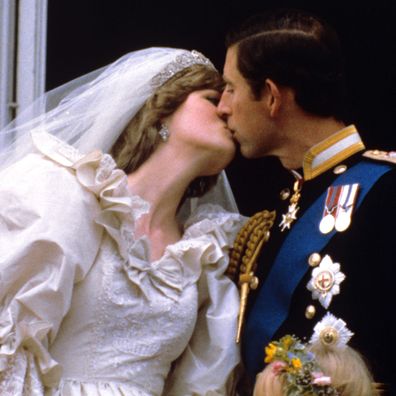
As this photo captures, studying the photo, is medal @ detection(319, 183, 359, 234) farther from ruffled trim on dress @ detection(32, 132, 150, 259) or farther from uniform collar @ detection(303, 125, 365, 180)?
ruffled trim on dress @ detection(32, 132, 150, 259)

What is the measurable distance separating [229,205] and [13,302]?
890 millimetres

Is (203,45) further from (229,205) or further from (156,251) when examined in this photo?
(156,251)

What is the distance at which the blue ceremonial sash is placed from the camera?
3.03m

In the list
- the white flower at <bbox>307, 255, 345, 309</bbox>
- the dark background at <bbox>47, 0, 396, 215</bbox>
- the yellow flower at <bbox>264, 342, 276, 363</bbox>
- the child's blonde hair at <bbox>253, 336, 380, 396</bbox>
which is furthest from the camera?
the dark background at <bbox>47, 0, 396, 215</bbox>

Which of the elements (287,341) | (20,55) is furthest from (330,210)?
(20,55)

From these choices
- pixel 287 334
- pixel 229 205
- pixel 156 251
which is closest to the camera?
pixel 287 334

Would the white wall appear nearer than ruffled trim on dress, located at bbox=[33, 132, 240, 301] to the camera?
No

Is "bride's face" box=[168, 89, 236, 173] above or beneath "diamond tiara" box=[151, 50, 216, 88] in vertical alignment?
beneath

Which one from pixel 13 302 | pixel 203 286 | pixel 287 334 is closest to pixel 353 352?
pixel 287 334

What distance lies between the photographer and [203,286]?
10.8 feet

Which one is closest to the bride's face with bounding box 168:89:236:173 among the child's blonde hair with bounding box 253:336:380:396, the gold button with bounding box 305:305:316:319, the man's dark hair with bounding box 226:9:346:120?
the man's dark hair with bounding box 226:9:346:120

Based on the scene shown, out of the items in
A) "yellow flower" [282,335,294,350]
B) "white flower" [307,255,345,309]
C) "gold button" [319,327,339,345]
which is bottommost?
"yellow flower" [282,335,294,350]

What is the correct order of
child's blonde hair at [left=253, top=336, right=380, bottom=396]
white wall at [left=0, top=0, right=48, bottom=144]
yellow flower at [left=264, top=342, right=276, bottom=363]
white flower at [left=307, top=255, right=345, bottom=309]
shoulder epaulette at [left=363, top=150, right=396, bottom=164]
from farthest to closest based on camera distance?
1. white wall at [left=0, top=0, right=48, bottom=144]
2. shoulder epaulette at [left=363, top=150, right=396, bottom=164]
3. white flower at [left=307, top=255, right=345, bottom=309]
4. yellow flower at [left=264, top=342, right=276, bottom=363]
5. child's blonde hair at [left=253, top=336, right=380, bottom=396]

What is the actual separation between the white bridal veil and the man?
0.65 feet
